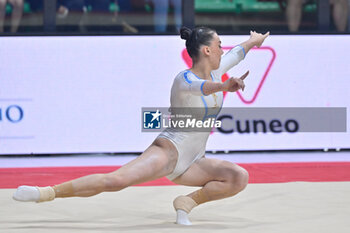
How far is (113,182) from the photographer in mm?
4789

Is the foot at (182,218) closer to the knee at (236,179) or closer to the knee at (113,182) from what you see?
the knee at (236,179)

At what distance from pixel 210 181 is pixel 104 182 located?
2.62 ft

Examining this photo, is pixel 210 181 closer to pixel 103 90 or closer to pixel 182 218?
pixel 182 218

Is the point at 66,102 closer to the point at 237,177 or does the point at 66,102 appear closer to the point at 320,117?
the point at 320,117

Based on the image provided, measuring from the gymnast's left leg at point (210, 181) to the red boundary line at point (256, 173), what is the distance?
2190 millimetres

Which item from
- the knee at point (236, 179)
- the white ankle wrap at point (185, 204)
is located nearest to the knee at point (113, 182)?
the white ankle wrap at point (185, 204)

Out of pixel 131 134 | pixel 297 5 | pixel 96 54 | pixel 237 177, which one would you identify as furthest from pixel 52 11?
pixel 237 177

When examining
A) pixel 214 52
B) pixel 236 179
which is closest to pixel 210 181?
pixel 236 179

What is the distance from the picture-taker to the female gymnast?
4.81 meters

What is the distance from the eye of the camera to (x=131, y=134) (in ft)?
31.7

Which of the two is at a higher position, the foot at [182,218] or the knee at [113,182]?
the knee at [113,182]

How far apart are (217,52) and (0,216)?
2.02 meters

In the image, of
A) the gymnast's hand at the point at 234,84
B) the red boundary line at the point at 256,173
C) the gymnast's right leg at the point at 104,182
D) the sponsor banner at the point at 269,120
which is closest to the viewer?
the gymnast's hand at the point at 234,84

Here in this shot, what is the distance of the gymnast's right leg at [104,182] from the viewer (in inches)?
187
